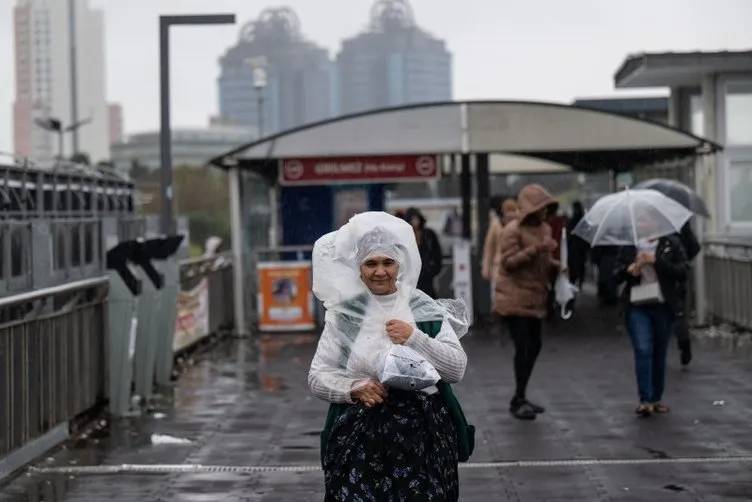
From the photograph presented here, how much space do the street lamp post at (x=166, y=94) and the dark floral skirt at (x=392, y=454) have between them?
49.7 ft

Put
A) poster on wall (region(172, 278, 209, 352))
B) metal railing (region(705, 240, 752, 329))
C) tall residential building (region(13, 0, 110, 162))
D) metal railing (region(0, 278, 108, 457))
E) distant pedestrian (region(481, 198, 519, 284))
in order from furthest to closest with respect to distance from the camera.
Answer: tall residential building (region(13, 0, 110, 162)), metal railing (region(705, 240, 752, 329)), distant pedestrian (region(481, 198, 519, 284)), poster on wall (region(172, 278, 209, 352)), metal railing (region(0, 278, 108, 457))

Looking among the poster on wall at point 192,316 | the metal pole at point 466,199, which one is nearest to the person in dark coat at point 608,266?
the poster on wall at point 192,316

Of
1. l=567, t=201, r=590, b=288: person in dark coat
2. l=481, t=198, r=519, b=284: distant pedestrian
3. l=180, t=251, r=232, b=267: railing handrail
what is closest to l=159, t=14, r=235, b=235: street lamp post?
l=180, t=251, r=232, b=267: railing handrail

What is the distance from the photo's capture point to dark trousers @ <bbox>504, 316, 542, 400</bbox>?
1210cm

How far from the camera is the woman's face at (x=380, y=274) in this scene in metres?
5.87

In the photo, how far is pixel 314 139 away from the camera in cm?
2189

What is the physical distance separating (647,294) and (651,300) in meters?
0.05

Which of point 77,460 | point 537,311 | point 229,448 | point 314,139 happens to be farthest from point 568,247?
point 314,139

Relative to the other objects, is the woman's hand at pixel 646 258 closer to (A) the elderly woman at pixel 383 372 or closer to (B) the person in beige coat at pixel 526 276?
(B) the person in beige coat at pixel 526 276

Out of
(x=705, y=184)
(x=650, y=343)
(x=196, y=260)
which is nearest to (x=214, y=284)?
(x=196, y=260)

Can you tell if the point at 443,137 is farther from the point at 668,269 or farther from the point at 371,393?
the point at 371,393

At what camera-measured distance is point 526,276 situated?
12.1 m

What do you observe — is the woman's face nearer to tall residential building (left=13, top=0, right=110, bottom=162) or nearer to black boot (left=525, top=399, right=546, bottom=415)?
black boot (left=525, top=399, right=546, bottom=415)

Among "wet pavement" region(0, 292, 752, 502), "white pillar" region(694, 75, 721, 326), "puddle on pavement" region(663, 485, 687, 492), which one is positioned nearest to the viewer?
"puddle on pavement" region(663, 485, 687, 492)
